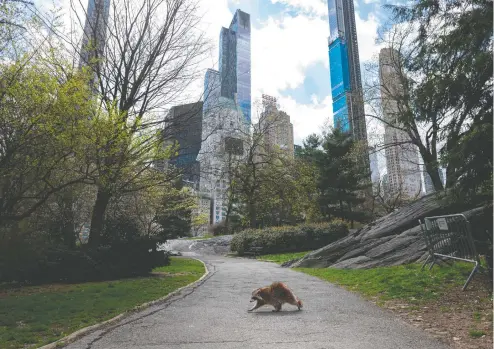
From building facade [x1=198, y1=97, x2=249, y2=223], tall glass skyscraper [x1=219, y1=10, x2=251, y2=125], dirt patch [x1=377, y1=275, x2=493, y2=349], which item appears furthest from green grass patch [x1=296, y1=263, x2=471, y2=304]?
tall glass skyscraper [x1=219, y1=10, x2=251, y2=125]

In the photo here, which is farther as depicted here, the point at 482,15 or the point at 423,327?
the point at 482,15

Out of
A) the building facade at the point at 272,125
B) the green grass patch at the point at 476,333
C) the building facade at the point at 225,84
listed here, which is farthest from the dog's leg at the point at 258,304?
the building facade at the point at 272,125

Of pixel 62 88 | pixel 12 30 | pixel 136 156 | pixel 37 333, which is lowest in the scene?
pixel 37 333

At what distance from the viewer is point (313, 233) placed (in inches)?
904

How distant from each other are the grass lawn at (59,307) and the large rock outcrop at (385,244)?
6885 mm

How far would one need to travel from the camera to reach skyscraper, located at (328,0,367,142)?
25844 millimetres

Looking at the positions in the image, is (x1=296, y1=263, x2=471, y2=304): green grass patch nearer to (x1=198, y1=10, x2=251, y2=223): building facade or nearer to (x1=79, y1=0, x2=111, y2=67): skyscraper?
(x1=198, y1=10, x2=251, y2=223): building facade

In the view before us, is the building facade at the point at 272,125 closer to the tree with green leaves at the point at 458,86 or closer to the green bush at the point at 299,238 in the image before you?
the green bush at the point at 299,238

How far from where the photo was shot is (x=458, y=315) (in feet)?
16.7

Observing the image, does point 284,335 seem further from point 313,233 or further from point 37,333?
point 313,233

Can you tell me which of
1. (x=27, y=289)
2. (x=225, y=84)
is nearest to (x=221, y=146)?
(x=225, y=84)

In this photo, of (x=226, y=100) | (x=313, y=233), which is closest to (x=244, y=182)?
(x=313, y=233)

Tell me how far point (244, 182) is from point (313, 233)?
35.7 ft

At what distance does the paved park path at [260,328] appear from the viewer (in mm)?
4102
